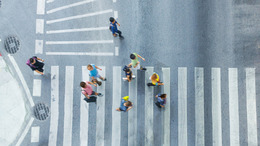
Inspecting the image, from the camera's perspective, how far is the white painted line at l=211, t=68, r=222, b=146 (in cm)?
911

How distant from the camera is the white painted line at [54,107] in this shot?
9.63m

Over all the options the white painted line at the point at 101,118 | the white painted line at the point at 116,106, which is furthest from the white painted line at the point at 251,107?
the white painted line at the point at 101,118

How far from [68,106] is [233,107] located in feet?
27.5

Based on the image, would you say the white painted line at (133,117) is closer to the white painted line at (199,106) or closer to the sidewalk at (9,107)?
the white painted line at (199,106)

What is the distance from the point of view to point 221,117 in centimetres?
922

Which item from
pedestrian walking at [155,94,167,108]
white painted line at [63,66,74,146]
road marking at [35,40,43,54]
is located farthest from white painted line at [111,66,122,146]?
road marking at [35,40,43,54]

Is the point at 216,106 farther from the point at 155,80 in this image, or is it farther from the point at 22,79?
the point at 22,79

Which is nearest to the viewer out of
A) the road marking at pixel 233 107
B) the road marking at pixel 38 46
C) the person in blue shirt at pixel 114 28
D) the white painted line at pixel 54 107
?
the person in blue shirt at pixel 114 28

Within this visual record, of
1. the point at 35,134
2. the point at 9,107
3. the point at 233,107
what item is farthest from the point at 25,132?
the point at 233,107

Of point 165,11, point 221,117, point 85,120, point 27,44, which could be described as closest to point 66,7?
point 27,44

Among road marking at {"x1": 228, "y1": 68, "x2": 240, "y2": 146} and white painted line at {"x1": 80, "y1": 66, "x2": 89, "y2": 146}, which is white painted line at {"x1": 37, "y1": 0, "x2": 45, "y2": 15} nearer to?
white painted line at {"x1": 80, "y1": 66, "x2": 89, "y2": 146}

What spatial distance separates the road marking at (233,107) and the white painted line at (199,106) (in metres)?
1.36

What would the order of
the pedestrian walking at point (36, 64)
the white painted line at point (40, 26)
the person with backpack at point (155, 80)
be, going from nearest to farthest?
the person with backpack at point (155, 80) → the pedestrian walking at point (36, 64) → the white painted line at point (40, 26)

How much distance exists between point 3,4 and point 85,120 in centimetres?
813
